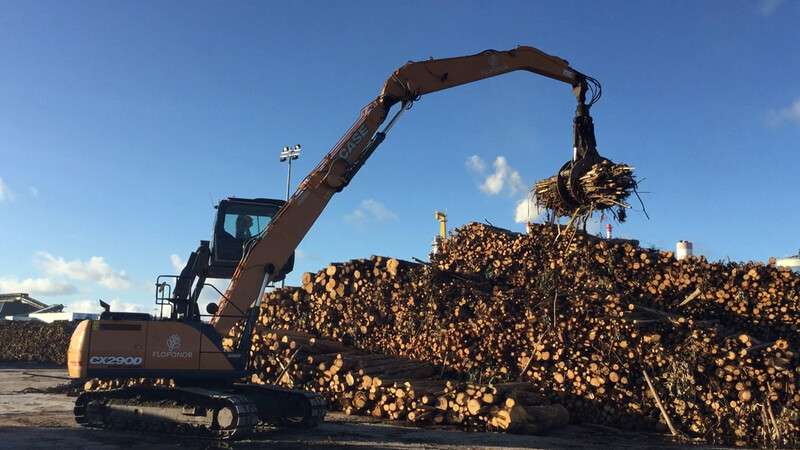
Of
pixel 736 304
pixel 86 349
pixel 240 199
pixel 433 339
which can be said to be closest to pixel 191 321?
pixel 86 349

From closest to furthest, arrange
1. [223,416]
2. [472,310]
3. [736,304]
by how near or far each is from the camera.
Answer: [223,416] → [736,304] → [472,310]

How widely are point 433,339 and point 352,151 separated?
13.8 feet

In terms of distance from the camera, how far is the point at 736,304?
38.0 ft

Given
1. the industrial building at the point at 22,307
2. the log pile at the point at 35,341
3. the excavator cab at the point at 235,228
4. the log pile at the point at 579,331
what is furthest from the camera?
the industrial building at the point at 22,307

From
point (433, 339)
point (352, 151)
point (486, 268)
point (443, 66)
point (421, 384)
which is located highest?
point (443, 66)

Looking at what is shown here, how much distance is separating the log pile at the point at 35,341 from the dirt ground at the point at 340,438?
62.9 ft

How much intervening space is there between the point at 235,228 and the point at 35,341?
23.3 metres

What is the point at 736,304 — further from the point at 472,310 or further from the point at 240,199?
the point at 240,199

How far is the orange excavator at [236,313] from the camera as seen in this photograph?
29.3 feet

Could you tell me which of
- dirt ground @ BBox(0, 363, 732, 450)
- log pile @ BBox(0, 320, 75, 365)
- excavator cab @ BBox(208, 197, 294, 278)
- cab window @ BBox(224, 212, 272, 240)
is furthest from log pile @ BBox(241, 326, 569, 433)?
log pile @ BBox(0, 320, 75, 365)

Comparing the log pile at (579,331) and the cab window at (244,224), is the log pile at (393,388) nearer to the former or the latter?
the log pile at (579,331)

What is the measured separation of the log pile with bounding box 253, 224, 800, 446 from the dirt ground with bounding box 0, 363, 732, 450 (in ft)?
1.68

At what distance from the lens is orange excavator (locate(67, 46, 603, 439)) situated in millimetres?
8945

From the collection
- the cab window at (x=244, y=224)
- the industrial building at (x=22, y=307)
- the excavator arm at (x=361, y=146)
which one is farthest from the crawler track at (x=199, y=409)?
the industrial building at (x=22, y=307)
